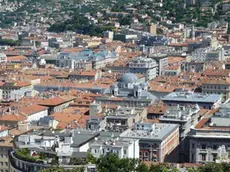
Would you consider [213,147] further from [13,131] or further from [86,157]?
[13,131]

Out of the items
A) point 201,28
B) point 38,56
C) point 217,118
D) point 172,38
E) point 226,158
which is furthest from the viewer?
point 201,28

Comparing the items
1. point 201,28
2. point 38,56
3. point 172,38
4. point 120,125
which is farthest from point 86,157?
point 201,28

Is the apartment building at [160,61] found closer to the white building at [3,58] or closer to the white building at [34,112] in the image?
the white building at [3,58]

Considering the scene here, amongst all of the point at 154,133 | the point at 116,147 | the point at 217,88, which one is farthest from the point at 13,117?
the point at 217,88

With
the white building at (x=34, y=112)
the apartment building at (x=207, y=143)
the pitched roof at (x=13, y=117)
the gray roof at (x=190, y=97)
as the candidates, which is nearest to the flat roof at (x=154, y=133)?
the apartment building at (x=207, y=143)

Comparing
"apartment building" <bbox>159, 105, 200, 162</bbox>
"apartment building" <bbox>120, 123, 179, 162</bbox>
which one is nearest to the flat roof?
"apartment building" <bbox>120, 123, 179, 162</bbox>

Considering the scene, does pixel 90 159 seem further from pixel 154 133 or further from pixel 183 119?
pixel 183 119
